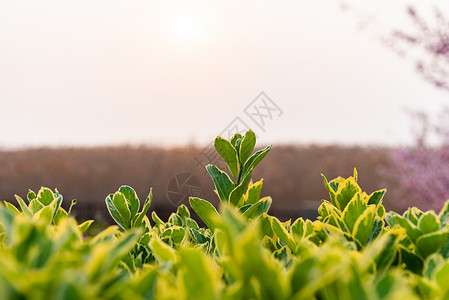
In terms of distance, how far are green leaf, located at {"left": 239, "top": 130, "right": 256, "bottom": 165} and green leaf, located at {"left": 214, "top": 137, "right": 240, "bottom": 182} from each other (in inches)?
0.5

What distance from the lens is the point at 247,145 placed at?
1132mm

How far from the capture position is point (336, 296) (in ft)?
1.91

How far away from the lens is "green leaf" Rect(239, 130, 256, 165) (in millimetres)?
1127

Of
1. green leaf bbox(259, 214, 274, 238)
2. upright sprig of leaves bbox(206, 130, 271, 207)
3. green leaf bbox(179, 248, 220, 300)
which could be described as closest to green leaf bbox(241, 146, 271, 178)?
upright sprig of leaves bbox(206, 130, 271, 207)

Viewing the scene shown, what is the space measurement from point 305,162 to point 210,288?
11.5 m

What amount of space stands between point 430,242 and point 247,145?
0.44m

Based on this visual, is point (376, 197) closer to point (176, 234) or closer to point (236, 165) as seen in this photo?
point (236, 165)

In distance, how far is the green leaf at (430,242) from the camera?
84cm

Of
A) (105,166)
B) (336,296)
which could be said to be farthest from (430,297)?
(105,166)

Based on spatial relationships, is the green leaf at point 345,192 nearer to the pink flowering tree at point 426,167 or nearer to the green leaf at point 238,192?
the green leaf at point 238,192

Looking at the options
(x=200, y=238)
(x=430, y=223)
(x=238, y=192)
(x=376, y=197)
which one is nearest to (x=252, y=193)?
(x=238, y=192)

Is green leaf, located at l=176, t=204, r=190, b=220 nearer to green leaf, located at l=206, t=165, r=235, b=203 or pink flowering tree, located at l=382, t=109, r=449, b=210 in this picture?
green leaf, located at l=206, t=165, r=235, b=203

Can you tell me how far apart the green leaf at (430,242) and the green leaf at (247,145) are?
41cm

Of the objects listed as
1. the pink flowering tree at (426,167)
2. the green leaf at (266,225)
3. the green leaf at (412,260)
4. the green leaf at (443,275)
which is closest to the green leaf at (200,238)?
the green leaf at (266,225)
